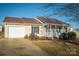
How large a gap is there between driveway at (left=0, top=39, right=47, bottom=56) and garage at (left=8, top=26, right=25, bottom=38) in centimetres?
12

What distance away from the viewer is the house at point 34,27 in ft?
25.7

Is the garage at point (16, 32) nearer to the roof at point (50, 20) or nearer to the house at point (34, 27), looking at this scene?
the house at point (34, 27)

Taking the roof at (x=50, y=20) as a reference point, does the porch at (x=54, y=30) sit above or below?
below

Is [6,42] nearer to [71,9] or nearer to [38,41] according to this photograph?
[38,41]

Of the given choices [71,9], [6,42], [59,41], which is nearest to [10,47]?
[6,42]

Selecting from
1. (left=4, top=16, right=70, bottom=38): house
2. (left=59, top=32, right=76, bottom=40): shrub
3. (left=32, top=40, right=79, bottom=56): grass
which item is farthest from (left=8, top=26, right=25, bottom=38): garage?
(left=59, top=32, right=76, bottom=40): shrub

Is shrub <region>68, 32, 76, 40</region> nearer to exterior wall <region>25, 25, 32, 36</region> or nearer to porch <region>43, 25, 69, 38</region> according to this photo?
porch <region>43, 25, 69, 38</region>

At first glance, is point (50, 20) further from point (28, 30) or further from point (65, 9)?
point (28, 30)

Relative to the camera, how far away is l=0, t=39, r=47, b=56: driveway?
773cm

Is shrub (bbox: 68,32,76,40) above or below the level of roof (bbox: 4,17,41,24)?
below

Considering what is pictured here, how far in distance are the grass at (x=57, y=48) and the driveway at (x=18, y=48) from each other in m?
0.12

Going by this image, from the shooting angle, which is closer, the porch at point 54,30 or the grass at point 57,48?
the grass at point 57,48

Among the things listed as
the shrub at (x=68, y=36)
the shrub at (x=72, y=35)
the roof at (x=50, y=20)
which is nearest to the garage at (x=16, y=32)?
the roof at (x=50, y=20)

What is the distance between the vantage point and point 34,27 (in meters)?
7.85
